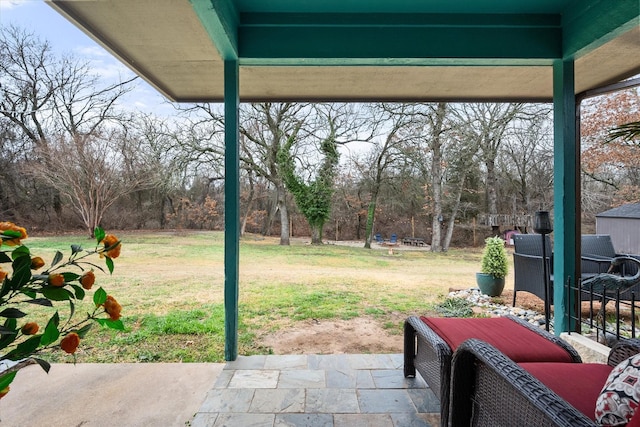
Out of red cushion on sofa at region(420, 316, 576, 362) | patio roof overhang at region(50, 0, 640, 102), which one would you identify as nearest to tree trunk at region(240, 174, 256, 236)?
patio roof overhang at region(50, 0, 640, 102)

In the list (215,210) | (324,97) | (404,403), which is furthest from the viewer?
(215,210)

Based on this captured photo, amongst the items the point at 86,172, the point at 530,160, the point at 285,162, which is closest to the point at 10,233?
the point at 86,172

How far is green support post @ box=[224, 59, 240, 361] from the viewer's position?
258 centimetres

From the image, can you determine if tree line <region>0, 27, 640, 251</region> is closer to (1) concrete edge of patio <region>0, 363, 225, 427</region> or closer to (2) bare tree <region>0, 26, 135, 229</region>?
(2) bare tree <region>0, 26, 135, 229</region>

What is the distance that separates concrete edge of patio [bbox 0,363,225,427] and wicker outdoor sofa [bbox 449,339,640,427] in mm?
1441

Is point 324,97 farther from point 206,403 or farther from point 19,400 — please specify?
point 19,400

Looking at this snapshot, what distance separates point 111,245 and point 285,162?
726 centimetres

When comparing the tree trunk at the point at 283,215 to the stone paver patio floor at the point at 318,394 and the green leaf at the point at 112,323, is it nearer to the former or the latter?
the stone paver patio floor at the point at 318,394

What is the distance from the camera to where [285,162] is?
788 centimetres

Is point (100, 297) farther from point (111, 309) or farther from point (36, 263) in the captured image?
point (36, 263)

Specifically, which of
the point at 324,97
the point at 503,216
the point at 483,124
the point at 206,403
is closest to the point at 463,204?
the point at 503,216

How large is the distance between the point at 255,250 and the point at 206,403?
5.23 meters

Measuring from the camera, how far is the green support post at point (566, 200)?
2570 mm

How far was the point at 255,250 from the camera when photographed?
7.19 meters
